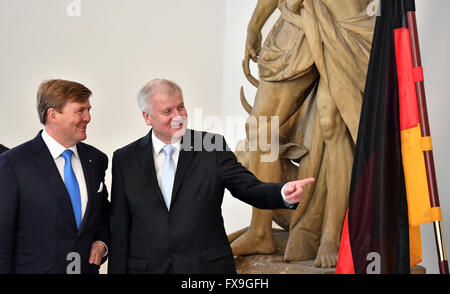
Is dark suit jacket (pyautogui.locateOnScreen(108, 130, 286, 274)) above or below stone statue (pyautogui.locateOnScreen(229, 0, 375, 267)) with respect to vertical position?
below

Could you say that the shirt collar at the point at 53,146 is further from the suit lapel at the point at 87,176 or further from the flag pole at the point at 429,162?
the flag pole at the point at 429,162

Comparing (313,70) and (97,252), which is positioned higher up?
(313,70)

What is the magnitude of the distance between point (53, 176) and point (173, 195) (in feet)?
1.23

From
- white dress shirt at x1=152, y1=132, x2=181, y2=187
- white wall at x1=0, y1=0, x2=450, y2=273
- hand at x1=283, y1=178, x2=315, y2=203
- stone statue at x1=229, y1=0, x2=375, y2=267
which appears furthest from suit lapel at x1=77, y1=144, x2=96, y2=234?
white wall at x1=0, y1=0, x2=450, y2=273

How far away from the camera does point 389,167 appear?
96.5 inches

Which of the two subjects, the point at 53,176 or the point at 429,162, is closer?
the point at 53,176

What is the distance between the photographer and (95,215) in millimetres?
2238

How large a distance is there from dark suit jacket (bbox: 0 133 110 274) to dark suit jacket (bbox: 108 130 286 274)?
16 cm

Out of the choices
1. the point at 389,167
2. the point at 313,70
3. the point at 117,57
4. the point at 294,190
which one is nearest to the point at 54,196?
the point at 294,190

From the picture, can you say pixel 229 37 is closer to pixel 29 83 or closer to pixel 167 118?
pixel 29 83

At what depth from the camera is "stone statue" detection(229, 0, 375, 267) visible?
3066 mm

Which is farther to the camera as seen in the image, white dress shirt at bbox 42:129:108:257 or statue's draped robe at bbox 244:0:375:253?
statue's draped robe at bbox 244:0:375:253

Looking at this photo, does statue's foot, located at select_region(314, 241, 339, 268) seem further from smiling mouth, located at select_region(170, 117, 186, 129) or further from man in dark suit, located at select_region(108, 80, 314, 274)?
smiling mouth, located at select_region(170, 117, 186, 129)

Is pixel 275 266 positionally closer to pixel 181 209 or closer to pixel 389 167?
pixel 389 167
